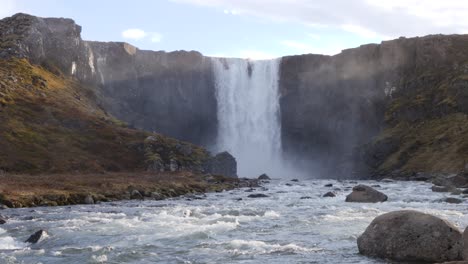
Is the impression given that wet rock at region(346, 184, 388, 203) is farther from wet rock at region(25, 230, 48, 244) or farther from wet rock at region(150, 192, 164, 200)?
wet rock at region(25, 230, 48, 244)

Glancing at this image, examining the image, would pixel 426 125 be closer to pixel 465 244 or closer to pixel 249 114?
pixel 249 114

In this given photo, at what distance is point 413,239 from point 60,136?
8250 cm

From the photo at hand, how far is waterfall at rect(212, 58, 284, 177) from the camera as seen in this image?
Answer: 15538 centimetres

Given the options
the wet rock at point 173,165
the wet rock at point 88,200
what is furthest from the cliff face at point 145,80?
the wet rock at point 88,200

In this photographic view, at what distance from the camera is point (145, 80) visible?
160 metres

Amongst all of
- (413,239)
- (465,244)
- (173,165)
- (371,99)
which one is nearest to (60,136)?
(173,165)

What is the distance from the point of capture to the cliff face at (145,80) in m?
145

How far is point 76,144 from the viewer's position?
94.8 m

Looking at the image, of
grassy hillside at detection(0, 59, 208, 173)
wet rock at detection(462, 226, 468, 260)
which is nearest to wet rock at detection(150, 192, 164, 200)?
grassy hillside at detection(0, 59, 208, 173)

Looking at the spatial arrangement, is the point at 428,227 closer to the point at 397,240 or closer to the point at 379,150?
the point at 397,240

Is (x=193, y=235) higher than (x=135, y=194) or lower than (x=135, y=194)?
higher

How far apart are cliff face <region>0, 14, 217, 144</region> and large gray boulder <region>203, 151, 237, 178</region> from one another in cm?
4185

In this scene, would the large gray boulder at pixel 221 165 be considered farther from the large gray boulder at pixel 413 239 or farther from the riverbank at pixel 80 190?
the large gray boulder at pixel 413 239

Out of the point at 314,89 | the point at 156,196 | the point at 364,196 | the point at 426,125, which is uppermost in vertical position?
the point at 314,89
